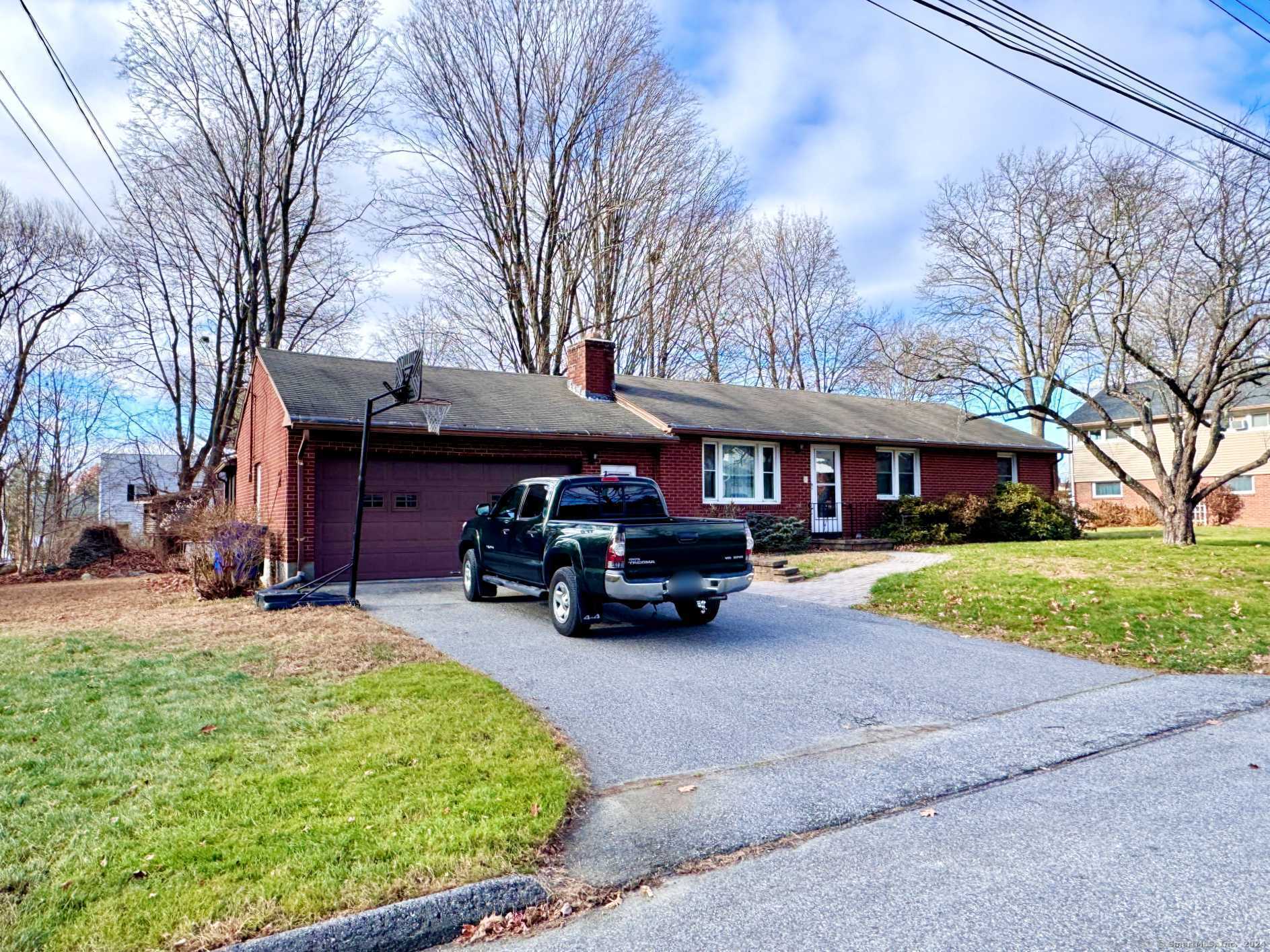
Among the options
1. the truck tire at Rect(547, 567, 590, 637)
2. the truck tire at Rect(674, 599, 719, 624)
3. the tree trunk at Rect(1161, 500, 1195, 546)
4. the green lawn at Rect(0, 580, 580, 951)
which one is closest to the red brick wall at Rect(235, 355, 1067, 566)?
the tree trunk at Rect(1161, 500, 1195, 546)

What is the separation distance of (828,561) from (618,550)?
854 cm

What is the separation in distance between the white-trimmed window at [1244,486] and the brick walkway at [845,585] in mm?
24496

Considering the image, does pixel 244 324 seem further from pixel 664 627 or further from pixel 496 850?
pixel 496 850

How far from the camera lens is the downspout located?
44.5ft

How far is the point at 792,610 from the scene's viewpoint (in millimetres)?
10633

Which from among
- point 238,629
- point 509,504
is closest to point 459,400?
point 509,504

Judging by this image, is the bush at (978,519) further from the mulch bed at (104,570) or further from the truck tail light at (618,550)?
the mulch bed at (104,570)

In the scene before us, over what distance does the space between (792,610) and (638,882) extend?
24.9 feet

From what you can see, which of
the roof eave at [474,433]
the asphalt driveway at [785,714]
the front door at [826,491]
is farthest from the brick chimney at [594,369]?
the asphalt driveway at [785,714]

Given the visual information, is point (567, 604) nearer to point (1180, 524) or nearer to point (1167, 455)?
point (1180, 524)

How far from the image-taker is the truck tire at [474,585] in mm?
11477

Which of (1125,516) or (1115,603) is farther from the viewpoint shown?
(1125,516)

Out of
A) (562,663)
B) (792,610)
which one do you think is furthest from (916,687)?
(792,610)

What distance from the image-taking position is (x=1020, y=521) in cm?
2112
